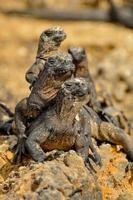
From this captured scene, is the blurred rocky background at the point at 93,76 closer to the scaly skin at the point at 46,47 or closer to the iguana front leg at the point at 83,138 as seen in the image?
the iguana front leg at the point at 83,138

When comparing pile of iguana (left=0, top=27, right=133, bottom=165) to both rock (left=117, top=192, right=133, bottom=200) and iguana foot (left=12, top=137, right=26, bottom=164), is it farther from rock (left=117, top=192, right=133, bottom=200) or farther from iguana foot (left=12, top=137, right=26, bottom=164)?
rock (left=117, top=192, right=133, bottom=200)

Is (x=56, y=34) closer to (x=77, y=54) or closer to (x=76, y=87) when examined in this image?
(x=77, y=54)


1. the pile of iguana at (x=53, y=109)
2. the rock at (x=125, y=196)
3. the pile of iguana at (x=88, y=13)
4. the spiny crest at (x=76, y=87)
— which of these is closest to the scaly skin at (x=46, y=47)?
the pile of iguana at (x=53, y=109)

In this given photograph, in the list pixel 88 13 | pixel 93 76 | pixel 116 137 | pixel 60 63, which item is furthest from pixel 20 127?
pixel 88 13

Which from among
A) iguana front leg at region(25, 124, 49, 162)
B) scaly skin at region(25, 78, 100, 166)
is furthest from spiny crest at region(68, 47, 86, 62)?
iguana front leg at region(25, 124, 49, 162)

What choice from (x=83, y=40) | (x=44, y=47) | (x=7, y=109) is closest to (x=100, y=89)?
(x=7, y=109)

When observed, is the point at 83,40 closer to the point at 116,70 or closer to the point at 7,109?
the point at 116,70
